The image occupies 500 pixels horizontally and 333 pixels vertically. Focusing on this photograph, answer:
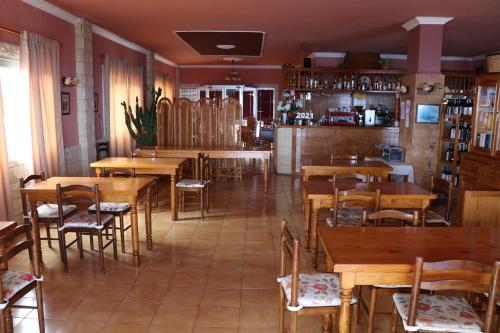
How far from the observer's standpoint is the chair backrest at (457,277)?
2008 millimetres

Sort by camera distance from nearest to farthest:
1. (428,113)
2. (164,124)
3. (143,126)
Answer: (428,113), (143,126), (164,124)

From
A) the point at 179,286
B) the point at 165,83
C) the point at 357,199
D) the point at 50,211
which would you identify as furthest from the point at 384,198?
the point at 165,83

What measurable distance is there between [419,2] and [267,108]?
32.2ft

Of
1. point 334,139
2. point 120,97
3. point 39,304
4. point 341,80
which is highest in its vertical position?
point 341,80

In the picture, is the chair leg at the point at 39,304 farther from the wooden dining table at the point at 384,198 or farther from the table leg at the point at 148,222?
the wooden dining table at the point at 384,198

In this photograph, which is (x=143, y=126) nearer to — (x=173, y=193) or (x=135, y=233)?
(x=173, y=193)

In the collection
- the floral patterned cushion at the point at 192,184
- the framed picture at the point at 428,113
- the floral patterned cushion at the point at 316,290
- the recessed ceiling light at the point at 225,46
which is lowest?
the floral patterned cushion at the point at 316,290

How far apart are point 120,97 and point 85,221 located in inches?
207

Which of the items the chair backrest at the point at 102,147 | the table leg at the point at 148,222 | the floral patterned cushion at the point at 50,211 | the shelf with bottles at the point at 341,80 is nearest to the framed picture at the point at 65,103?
the chair backrest at the point at 102,147

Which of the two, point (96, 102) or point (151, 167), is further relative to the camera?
point (96, 102)

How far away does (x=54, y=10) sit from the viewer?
6.00 m

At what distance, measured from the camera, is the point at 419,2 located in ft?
18.2

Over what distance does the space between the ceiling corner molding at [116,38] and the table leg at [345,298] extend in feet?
22.3

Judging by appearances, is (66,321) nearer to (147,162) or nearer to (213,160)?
(147,162)
